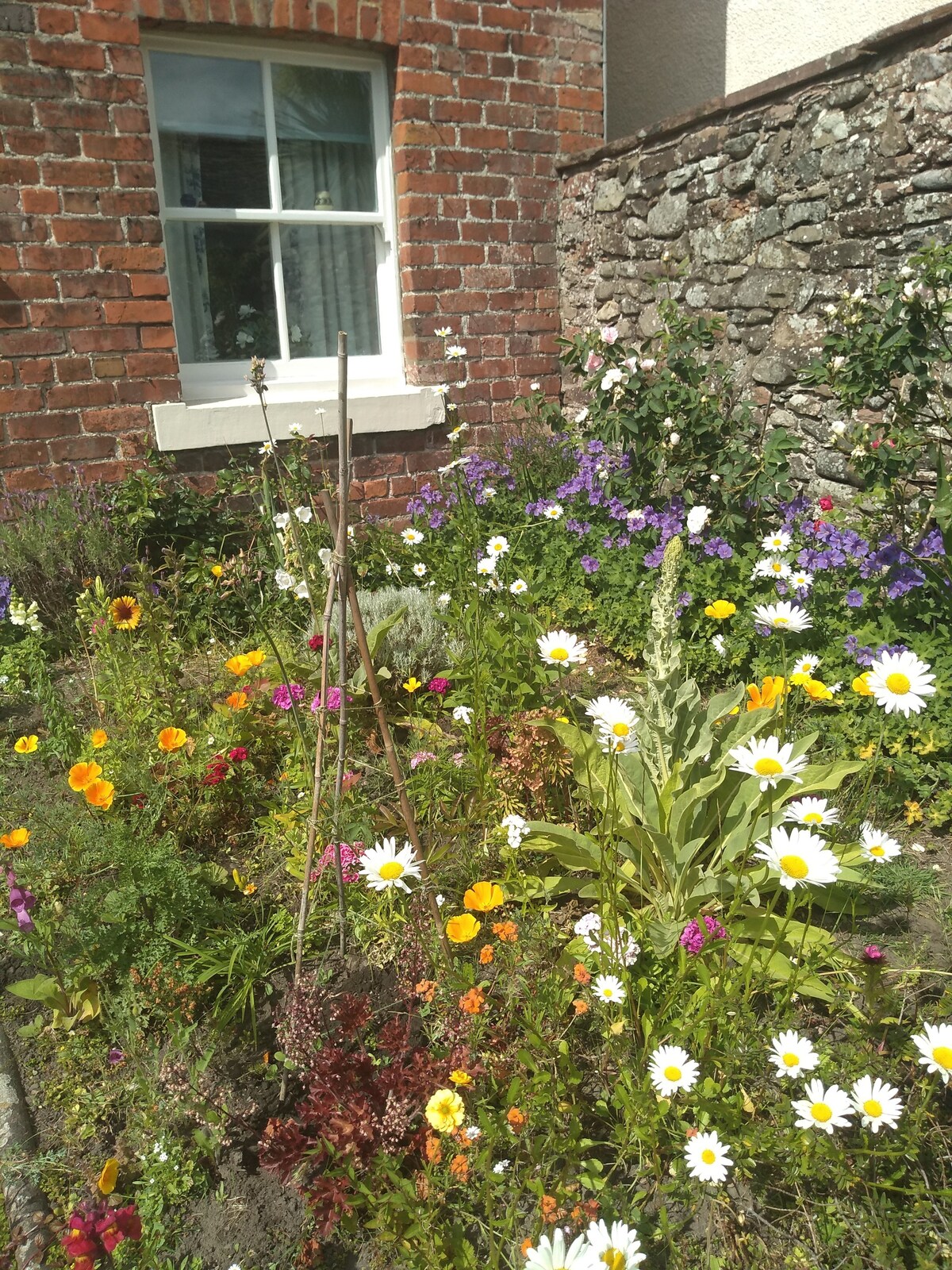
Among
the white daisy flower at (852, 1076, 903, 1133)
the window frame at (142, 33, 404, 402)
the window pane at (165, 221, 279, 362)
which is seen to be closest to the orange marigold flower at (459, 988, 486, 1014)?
the white daisy flower at (852, 1076, 903, 1133)

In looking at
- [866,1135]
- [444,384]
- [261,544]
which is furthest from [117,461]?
[866,1135]

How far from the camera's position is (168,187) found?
4254mm

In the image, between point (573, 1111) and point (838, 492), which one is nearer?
point (573, 1111)

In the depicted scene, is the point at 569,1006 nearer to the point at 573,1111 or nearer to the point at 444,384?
the point at 573,1111

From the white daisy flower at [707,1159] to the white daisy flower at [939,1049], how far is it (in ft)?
1.16

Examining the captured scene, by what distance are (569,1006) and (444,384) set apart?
370 cm

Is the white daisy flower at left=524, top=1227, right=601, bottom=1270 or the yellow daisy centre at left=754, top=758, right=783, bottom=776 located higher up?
the yellow daisy centre at left=754, top=758, right=783, bottom=776

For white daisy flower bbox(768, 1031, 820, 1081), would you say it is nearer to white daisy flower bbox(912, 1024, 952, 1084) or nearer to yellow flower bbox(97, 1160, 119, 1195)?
white daisy flower bbox(912, 1024, 952, 1084)

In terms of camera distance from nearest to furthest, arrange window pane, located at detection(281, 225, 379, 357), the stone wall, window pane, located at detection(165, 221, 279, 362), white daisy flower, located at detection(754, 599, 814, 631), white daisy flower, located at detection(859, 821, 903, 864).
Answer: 1. white daisy flower, located at detection(859, 821, 903, 864)
2. white daisy flower, located at detection(754, 599, 814, 631)
3. the stone wall
4. window pane, located at detection(165, 221, 279, 362)
5. window pane, located at detection(281, 225, 379, 357)

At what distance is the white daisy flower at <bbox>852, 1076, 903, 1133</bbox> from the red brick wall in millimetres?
3864

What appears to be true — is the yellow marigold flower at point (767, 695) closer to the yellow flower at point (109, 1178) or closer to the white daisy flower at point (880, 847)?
the white daisy flower at point (880, 847)

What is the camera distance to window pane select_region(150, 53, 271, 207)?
4164 millimetres

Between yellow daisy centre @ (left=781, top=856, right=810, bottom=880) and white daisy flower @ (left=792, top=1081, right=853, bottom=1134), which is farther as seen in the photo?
yellow daisy centre @ (left=781, top=856, right=810, bottom=880)

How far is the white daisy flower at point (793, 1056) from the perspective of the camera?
Result: 1.42 m
